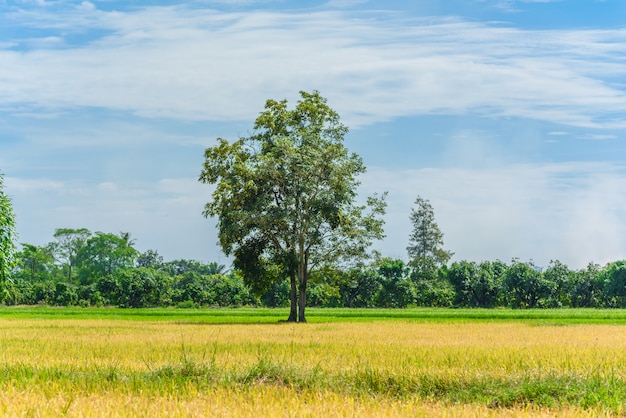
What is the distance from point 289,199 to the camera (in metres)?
46.8

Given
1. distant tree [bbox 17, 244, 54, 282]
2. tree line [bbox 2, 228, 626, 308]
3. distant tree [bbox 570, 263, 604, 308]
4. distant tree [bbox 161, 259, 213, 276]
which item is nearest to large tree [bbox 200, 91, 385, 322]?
tree line [bbox 2, 228, 626, 308]

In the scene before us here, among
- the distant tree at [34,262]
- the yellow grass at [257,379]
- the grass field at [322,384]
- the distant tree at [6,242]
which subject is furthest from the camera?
the distant tree at [34,262]

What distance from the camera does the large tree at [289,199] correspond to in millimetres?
46844

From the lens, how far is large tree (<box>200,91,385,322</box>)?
4684 cm

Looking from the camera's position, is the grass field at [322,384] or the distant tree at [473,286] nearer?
the grass field at [322,384]

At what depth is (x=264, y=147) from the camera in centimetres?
5012

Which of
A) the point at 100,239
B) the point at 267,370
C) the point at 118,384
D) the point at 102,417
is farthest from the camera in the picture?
the point at 100,239

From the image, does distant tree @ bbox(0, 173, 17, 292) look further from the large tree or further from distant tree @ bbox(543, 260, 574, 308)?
distant tree @ bbox(543, 260, 574, 308)

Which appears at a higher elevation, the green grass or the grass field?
the grass field

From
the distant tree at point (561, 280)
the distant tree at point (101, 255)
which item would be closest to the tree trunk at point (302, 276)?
the distant tree at point (561, 280)

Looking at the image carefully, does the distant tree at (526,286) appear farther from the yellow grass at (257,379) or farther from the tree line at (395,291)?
the yellow grass at (257,379)

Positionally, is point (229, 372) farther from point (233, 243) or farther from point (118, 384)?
point (233, 243)

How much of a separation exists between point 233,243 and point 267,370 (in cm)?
3377

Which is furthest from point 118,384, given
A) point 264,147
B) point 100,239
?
point 100,239
